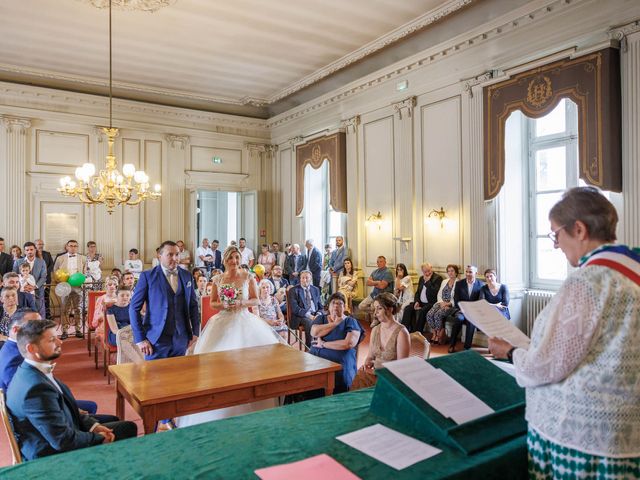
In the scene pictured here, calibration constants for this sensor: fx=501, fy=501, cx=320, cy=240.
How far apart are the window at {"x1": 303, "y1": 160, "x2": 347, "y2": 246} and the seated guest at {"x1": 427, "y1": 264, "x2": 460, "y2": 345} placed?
4.29 m

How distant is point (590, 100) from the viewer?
17.9ft

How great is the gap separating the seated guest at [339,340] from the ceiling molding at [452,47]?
14.4ft

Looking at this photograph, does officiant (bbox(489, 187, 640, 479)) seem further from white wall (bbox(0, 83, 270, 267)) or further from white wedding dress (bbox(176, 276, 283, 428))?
white wall (bbox(0, 83, 270, 267))

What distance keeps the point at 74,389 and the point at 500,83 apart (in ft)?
19.9

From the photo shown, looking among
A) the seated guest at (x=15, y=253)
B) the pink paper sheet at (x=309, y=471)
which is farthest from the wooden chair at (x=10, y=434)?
the seated guest at (x=15, y=253)

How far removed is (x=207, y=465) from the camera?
1.42m

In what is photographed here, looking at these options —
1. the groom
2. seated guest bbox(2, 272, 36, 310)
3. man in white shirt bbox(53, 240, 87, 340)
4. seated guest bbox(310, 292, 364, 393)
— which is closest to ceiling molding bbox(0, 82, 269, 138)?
man in white shirt bbox(53, 240, 87, 340)

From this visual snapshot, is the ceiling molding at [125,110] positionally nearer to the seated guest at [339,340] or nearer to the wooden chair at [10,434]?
the seated guest at [339,340]

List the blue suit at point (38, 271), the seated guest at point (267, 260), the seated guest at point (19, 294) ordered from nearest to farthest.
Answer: the seated guest at point (19, 294)
the blue suit at point (38, 271)
the seated guest at point (267, 260)

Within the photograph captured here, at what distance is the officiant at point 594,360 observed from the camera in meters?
1.28

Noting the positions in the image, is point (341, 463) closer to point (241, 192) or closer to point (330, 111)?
point (330, 111)

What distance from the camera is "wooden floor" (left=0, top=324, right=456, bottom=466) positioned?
4.15 meters

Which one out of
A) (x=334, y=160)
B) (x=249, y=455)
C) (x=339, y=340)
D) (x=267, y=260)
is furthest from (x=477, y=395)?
(x=267, y=260)

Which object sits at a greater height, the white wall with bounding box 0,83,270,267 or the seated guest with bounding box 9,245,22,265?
the white wall with bounding box 0,83,270,267
